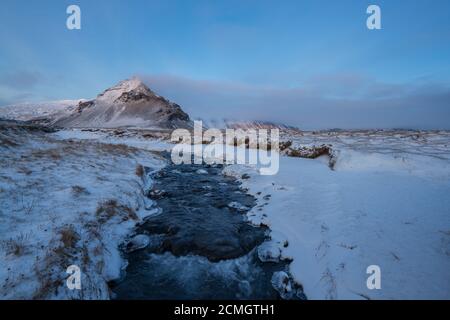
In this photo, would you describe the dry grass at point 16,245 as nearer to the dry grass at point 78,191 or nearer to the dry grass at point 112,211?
the dry grass at point 112,211

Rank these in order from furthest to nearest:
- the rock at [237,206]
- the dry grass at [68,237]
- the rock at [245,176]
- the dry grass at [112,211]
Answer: the rock at [245,176]
the rock at [237,206]
the dry grass at [112,211]
the dry grass at [68,237]

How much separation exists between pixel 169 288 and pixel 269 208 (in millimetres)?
6925

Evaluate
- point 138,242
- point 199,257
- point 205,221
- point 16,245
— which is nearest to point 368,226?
point 199,257

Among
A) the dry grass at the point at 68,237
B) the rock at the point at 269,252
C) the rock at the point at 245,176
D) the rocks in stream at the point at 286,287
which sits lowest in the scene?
the rocks in stream at the point at 286,287

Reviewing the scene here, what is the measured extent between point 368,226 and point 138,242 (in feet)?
26.9

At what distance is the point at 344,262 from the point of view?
312 inches

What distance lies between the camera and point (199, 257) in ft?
31.3

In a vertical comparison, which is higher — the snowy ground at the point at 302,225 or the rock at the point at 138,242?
the snowy ground at the point at 302,225

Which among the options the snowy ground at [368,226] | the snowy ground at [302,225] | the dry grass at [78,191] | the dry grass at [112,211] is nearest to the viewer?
the snowy ground at [302,225]

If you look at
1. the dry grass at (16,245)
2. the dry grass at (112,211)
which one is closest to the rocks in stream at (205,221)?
the dry grass at (112,211)

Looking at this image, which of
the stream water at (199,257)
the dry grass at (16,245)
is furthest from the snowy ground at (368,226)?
the dry grass at (16,245)

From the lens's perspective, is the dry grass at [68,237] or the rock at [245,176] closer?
the dry grass at [68,237]

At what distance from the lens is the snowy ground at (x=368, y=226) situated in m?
6.96

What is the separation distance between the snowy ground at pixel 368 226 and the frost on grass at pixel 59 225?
5.80 meters
